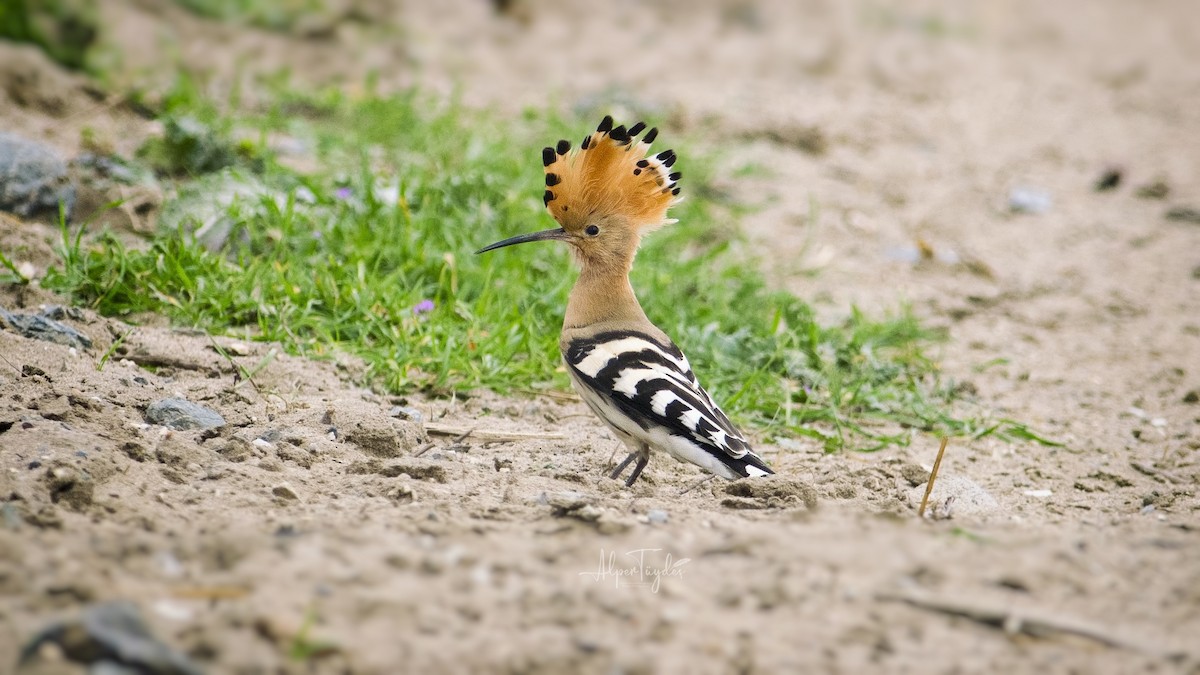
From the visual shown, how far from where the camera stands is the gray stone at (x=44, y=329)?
3.79m

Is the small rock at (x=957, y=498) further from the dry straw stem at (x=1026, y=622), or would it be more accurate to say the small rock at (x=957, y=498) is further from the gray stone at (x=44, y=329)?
the gray stone at (x=44, y=329)

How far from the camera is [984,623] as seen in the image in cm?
221

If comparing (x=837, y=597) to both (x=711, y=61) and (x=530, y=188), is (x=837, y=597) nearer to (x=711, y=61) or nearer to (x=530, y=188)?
(x=530, y=188)

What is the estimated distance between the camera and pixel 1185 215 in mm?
6891

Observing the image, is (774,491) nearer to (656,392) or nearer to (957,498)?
(656,392)

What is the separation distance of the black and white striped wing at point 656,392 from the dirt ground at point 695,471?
0.46 ft

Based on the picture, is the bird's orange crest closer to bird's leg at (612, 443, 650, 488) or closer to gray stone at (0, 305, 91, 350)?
bird's leg at (612, 443, 650, 488)

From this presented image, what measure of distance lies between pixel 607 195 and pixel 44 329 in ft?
6.21

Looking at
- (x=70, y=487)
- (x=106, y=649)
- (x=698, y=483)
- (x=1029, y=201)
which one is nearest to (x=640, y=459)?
(x=698, y=483)

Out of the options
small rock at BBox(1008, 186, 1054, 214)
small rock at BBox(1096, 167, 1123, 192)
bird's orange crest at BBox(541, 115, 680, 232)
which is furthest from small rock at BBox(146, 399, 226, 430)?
small rock at BBox(1096, 167, 1123, 192)

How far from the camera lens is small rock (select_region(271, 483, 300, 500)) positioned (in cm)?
304

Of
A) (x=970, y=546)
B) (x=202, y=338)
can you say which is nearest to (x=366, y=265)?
(x=202, y=338)

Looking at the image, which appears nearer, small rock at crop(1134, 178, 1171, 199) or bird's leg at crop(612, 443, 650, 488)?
bird's leg at crop(612, 443, 650, 488)

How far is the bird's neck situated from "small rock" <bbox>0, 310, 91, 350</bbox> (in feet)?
5.25
